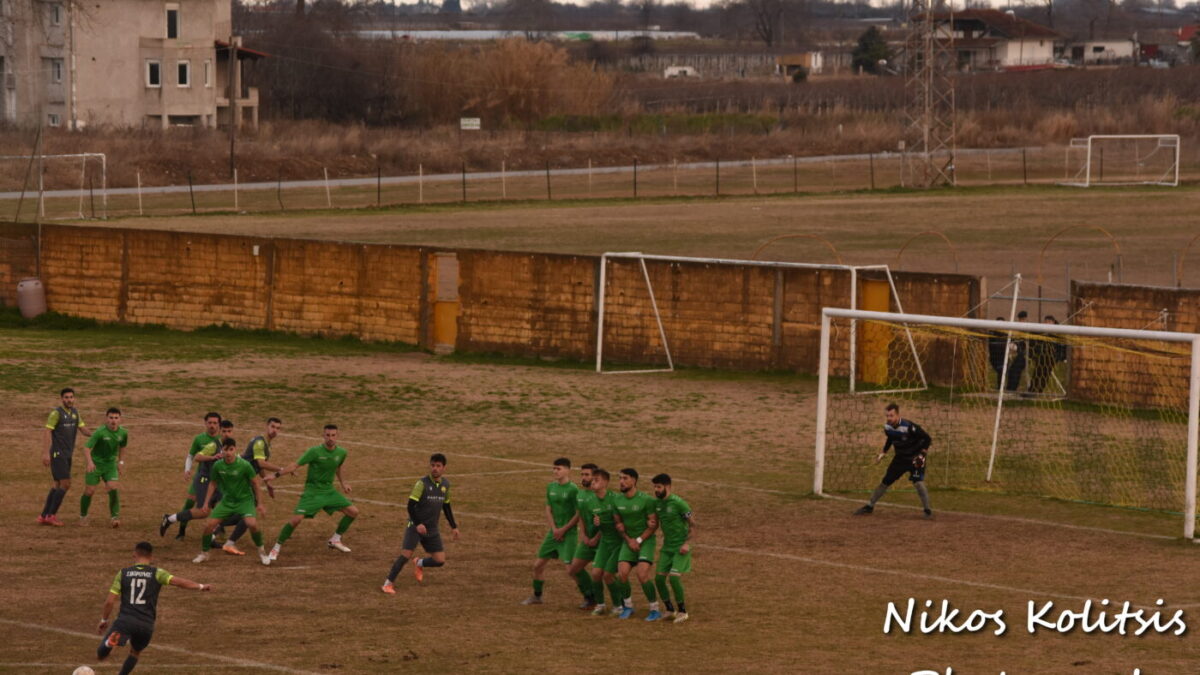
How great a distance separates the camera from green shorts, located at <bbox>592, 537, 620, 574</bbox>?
59.9 feet

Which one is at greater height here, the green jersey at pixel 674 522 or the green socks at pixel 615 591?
the green jersey at pixel 674 522

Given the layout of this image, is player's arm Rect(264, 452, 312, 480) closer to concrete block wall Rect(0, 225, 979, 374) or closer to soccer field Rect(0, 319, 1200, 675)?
soccer field Rect(0, 319, 1200, 675)

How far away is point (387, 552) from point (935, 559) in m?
6.86

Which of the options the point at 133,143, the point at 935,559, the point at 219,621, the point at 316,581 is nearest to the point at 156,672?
the point at 219,621

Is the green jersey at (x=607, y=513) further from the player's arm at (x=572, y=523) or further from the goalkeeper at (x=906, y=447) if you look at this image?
the goalkeeper at (x=906, y=447)

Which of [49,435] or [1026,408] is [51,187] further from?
[1026,408]

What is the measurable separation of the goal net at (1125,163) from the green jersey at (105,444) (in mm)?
55524

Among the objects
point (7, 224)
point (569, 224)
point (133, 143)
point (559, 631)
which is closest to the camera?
point (559, 631)

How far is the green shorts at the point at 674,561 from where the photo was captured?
17859 millimetres

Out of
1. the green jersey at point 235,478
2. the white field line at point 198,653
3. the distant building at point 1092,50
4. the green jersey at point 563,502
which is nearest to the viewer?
the white field line at point 198,653

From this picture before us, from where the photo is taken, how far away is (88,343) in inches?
1597

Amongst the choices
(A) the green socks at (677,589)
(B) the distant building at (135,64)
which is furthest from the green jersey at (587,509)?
(B) the distant building at (135,64)

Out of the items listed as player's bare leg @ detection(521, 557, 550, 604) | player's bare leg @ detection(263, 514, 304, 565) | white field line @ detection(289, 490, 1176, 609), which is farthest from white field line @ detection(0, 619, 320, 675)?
white field line @ detection(289, 490, 1176, 609)

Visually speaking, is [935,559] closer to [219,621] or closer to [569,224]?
[219,621]
